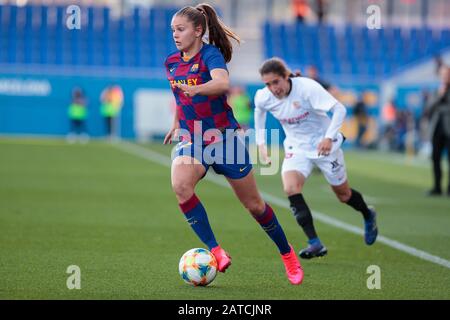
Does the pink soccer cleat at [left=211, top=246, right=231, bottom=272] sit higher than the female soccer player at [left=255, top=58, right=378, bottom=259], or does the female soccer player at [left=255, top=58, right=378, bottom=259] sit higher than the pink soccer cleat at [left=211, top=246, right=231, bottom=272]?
the female soccer player at [left=255, top=58, right=378, bottom=259]

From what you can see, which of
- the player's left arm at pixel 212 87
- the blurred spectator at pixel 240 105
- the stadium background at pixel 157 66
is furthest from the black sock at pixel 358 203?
the blurred spectator at pixel 240 105

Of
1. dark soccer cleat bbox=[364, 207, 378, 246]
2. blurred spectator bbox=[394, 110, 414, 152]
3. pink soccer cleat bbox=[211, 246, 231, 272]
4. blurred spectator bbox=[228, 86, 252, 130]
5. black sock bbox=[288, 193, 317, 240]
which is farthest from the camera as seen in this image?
blurred spectator bbox=[228, 86, 252, 130]

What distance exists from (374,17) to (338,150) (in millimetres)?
1932

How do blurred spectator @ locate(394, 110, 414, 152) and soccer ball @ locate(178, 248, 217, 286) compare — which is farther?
blurred spectator @ locate(394, 110, 414, 152)

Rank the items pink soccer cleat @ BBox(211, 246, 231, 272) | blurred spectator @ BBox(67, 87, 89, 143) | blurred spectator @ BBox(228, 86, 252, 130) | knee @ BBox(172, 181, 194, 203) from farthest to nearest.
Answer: blurred spectator @ BBox(67, 87, 89, 143), blurred spectator @ BBox(228, 86, 252, 130), pink soccer cleat @ BBox(211, 246, 231, 272), knee @ BBox(172, 181, 194, 203)

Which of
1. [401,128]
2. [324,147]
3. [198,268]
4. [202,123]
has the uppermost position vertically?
[202,123]

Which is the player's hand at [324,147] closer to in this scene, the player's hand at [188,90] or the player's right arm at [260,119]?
the player's right arm at [260,119]

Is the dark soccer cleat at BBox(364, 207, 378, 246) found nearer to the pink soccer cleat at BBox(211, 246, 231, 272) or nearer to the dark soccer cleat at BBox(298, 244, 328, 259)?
the dark soccer cleat at BBox(298, 244, 328, 259)

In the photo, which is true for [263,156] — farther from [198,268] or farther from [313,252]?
[198,268]

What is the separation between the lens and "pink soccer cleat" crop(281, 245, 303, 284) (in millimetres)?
8117

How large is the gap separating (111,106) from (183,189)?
2836 centimetres

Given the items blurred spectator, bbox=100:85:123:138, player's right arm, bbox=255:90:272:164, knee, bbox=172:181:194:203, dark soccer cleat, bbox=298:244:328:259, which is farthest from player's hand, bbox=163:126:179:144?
blurred spectator, bbox=100:85:123:138

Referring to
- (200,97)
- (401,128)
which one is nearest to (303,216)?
(200,97)

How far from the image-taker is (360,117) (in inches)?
1372
